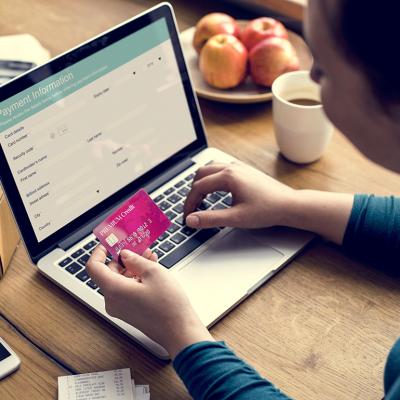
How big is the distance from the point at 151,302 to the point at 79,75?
36 centimetres

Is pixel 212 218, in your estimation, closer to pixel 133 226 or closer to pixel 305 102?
pixel 133 226

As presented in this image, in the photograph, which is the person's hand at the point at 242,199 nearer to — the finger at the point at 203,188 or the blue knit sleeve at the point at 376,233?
the finger at the point at 203,188

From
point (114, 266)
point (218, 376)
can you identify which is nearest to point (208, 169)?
point (114, 266)

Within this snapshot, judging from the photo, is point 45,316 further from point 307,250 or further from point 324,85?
point 324,85

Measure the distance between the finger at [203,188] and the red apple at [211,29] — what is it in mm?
428

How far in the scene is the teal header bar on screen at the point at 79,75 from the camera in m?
0.95

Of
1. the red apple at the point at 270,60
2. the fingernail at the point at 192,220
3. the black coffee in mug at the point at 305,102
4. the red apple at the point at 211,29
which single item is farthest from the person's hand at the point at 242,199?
the red apple at the point at 211,29

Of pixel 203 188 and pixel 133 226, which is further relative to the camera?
pixel 203 188

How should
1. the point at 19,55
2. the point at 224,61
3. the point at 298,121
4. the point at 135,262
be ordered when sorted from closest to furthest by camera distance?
1. the point at 135,262
2. the point at 298,121
3. the point at 224,61
4. the point at 19,55

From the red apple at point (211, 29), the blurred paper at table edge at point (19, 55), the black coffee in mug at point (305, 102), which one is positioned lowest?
the black coffee in mug at point (305, 102)

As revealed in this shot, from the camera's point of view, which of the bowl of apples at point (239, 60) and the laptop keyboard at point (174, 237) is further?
the bowl of apples at point (239, 60)

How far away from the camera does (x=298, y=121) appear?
3.87ft

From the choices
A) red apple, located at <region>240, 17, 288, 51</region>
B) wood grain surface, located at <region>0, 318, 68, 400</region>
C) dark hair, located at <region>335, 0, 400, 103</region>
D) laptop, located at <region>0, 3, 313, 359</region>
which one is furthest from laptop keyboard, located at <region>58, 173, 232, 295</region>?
dark hair, located at <region>335, 0, 400, 103</region>

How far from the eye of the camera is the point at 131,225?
0.94 meters
